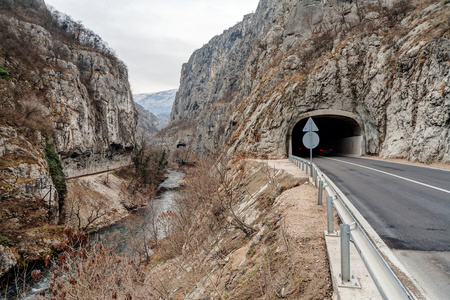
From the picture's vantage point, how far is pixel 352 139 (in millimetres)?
25000

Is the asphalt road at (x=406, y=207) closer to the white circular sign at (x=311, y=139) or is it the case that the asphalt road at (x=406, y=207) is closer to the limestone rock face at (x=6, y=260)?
the white circular sign at (x=311, y=139)

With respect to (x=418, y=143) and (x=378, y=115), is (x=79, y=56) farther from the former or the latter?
(x=418, y=143)

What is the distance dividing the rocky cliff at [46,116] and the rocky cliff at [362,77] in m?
20.8

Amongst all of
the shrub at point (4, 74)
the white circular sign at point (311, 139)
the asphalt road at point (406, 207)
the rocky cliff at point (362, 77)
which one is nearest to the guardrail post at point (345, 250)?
the asphalt road at point (406, 207)

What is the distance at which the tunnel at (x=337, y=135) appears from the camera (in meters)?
23.6

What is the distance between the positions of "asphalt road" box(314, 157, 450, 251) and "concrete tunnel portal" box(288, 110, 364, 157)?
46.0 ft

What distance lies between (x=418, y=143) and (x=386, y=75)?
25.3 feet

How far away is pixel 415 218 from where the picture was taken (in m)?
5.15

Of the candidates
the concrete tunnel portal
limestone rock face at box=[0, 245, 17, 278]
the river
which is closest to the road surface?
the river

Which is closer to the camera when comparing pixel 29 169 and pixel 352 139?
pixel 29 169

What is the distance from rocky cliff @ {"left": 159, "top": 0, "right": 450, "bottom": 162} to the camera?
15438 mm

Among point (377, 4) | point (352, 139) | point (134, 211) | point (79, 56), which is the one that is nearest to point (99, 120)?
point (79, 56)

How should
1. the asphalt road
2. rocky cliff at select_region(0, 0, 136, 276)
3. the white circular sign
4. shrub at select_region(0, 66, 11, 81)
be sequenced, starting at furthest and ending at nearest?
shrub at select_region(0, 66, 11, 81), rocky cliff at select_region(0, 0, 136, 276), the white circular sign, the asphalt road

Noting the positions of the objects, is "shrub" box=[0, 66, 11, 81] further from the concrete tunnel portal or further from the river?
the concrete tunnel portal
